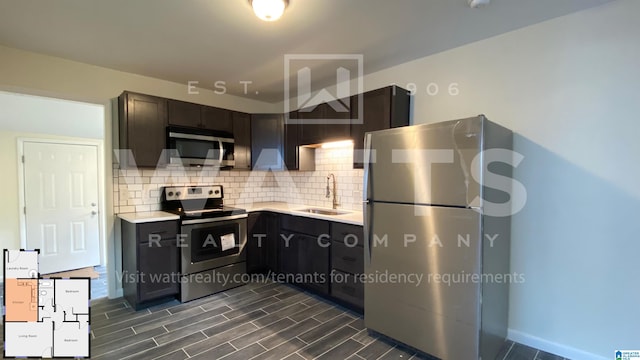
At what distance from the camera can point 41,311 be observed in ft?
6.16

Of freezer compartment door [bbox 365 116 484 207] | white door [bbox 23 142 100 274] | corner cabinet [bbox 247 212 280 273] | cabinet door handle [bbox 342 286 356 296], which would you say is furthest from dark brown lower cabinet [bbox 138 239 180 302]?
white door [bbox 23 142 100 274]

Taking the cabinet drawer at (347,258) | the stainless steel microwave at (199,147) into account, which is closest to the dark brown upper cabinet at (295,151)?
the stainless steel microwave at (199,147)

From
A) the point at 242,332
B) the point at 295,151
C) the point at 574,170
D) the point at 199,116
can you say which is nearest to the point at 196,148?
the point at 199,116

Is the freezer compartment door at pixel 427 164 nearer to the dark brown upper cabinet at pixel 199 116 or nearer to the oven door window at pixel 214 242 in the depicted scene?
the oven door window at pixel 214 242

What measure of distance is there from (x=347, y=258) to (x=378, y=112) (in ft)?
4.71

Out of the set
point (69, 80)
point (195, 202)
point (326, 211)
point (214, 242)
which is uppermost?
point (69, 80)

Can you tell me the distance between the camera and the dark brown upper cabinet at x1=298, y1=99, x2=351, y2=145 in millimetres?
3189

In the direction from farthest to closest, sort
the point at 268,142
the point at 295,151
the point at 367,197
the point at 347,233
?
the point at 268,142 < the point at 295,151 < the point at 347,233 < the point at 367,197

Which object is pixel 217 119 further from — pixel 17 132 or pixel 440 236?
pixel 440 236

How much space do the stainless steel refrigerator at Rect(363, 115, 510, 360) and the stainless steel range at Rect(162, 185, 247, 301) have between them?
1714 millimetres

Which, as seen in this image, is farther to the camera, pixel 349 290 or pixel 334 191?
pixel 334 191

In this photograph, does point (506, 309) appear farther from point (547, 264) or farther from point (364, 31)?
point (364, 31)

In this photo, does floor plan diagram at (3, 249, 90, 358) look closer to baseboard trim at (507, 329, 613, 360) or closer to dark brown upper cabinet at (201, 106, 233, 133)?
dark brown upper cabinet at (201, 106, 233, 133)

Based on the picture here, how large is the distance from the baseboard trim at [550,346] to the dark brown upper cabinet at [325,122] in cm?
225
